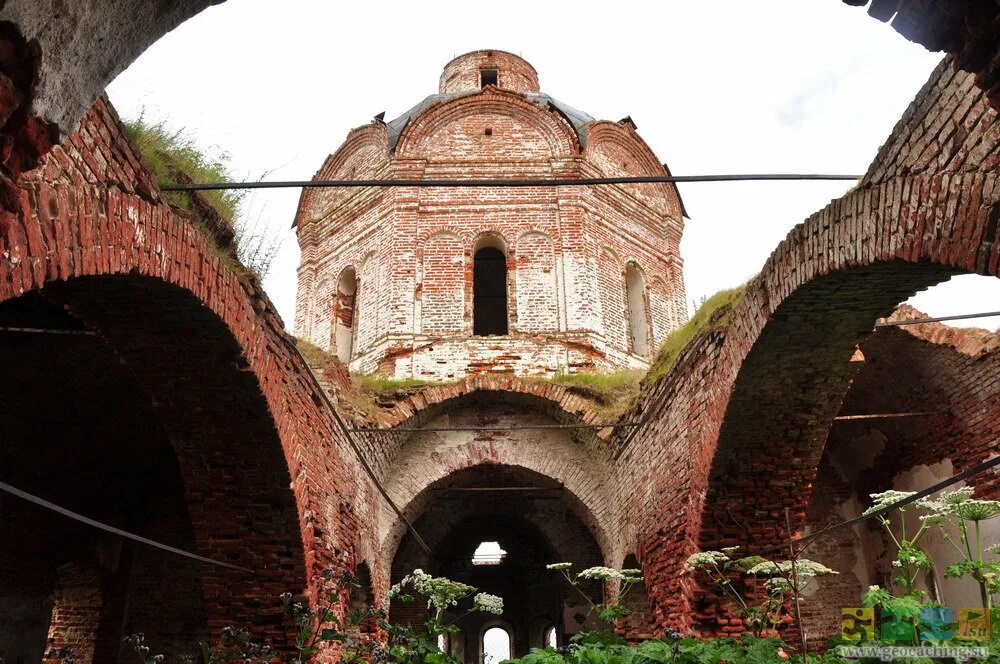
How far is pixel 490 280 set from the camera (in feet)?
46.5

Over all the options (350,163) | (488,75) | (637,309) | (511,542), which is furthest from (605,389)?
(488,75)

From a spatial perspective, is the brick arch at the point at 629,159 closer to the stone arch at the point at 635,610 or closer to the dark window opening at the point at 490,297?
the dark window opening at the point at 490,297

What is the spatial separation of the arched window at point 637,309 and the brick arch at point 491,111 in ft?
7.13

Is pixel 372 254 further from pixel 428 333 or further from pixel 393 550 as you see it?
pixel 393 550

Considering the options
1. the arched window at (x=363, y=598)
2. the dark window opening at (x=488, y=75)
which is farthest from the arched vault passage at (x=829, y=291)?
the dark window opening at (x=488, y=75)

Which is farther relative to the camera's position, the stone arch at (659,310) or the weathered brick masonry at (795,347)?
the stone arch at (659,310)

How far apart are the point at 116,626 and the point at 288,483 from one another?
5067 mm

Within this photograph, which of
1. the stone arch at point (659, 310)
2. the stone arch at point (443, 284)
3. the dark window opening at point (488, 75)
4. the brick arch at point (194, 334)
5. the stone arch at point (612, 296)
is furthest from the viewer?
the dark window opening at point (488, 75)

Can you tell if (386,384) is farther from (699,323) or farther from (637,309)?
(637,309)

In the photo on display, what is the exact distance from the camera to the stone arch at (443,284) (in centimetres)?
1140

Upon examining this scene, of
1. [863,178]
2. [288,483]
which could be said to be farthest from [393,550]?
[863,178]

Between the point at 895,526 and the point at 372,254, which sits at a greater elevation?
the point at 372,254

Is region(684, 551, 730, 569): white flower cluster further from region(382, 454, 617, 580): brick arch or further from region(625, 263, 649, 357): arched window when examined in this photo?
region(625, 263, 649, 357): arched window

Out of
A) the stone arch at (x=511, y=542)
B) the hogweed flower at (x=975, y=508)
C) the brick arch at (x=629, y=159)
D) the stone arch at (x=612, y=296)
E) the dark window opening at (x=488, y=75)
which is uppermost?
the dark window opening at (x=488, y=75)
